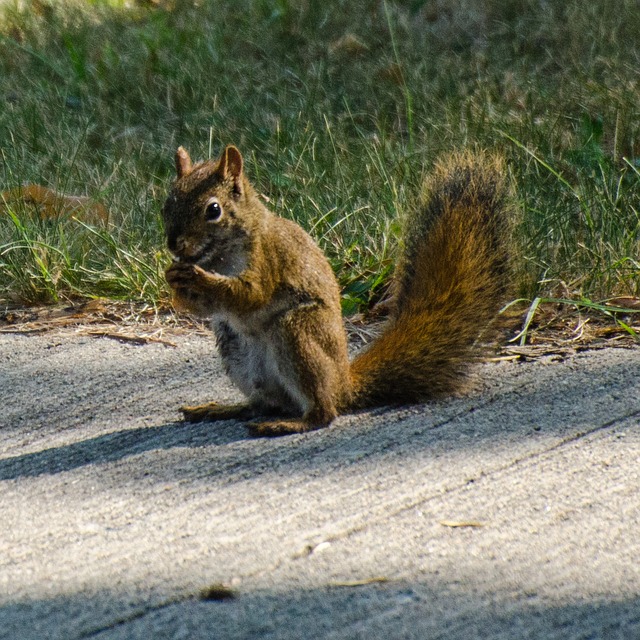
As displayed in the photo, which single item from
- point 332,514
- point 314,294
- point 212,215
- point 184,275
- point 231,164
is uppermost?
point 231,164

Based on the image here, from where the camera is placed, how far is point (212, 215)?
2773 millimetres

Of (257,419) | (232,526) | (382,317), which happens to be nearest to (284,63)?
(382,317)

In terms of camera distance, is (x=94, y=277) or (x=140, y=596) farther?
(x=94, y=277)

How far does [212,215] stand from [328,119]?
3026 millimetres

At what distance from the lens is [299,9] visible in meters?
7.32

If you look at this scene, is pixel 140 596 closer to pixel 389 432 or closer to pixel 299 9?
pixel 389 432

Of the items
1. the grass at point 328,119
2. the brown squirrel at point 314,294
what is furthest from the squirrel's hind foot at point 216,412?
the grass at point 328,119

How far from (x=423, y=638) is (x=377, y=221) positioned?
2.63m

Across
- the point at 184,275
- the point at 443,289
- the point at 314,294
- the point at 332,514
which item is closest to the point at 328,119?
the point at 443,289

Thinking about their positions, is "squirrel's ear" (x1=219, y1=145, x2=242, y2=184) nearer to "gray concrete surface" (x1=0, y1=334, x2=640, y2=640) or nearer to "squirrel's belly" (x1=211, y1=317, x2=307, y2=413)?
"squirrel's belly" (x1=211, y1=317, x2=307, y2=413)

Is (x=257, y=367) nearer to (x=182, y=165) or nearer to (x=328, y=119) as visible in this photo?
(x=182, y=165)

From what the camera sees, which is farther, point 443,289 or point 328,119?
point 328,119

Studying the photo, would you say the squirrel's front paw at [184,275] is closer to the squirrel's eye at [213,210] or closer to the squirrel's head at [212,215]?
the squirrel's head at [212,215]

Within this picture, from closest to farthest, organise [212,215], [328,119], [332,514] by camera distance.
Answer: [332,514]
[212,215]
[328,119]
